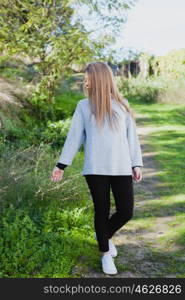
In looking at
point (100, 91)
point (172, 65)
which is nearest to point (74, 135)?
point (100, 91)

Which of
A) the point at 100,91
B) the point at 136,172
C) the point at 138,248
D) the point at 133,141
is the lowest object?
the point at 138,248

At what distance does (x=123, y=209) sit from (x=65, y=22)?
7766 mm

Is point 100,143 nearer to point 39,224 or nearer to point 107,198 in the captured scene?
point 107,198

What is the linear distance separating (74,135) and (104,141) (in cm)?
27

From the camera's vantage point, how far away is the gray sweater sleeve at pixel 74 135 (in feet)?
12.6

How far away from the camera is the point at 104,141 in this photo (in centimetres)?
377

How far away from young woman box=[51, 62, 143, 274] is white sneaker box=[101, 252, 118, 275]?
0.07ft

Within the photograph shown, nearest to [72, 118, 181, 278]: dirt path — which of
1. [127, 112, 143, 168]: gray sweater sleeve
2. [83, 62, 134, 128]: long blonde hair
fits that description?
[127, 112, 143, 168]: gray sweater sleeve

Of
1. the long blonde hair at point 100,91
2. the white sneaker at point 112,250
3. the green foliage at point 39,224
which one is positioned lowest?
the white sneaker at point 112,250

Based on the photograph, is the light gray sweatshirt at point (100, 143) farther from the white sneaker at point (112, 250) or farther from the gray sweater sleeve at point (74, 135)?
the white sneaker at point (112, 250)

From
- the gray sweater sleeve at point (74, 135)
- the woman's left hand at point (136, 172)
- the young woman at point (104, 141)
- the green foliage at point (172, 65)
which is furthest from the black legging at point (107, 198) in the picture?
the green foliage at point (172, 65)

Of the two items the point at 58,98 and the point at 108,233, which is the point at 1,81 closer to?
the point at 58,98

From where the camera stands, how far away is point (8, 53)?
10453 mm

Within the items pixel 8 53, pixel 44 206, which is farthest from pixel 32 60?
pixel 44 206
